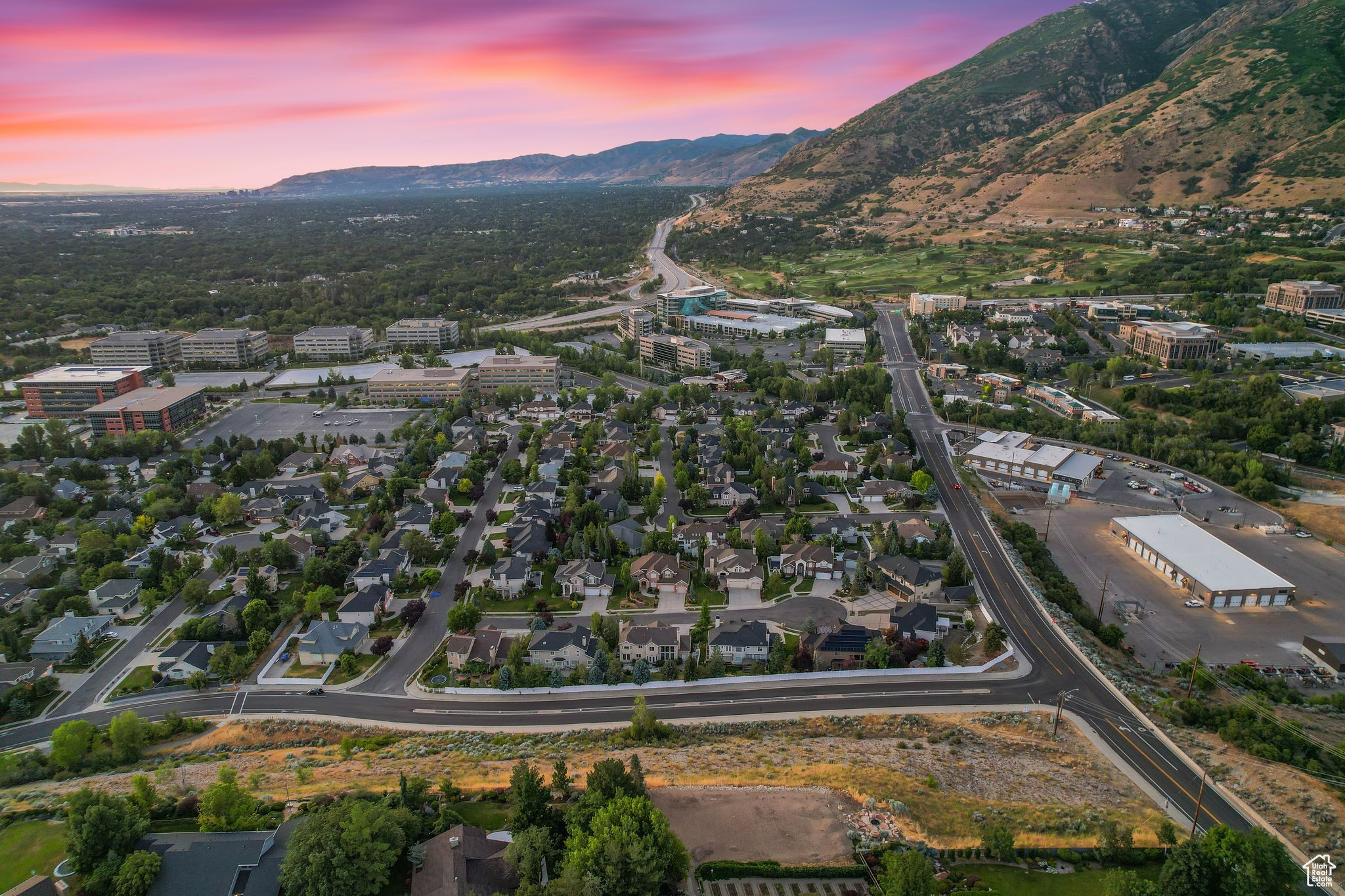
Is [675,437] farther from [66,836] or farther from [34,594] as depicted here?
[66,836]

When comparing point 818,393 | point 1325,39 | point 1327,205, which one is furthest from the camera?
point 1325,39

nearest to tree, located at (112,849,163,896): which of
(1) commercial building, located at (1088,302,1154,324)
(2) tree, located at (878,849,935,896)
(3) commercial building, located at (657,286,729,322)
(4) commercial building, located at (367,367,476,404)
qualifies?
(2) tree, located at (878,849,935,896)

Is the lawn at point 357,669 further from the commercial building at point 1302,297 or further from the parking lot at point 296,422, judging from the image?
the commercial building at point 1302,297

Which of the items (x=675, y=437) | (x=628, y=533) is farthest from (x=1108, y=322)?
(x=628, y=533)

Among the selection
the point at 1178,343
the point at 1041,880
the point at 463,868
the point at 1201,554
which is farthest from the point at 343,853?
the point at 1178,343

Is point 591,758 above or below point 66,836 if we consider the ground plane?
below

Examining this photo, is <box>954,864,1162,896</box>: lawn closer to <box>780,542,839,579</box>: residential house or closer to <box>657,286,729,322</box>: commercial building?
<box>780,542,839,579</box>: residential house
